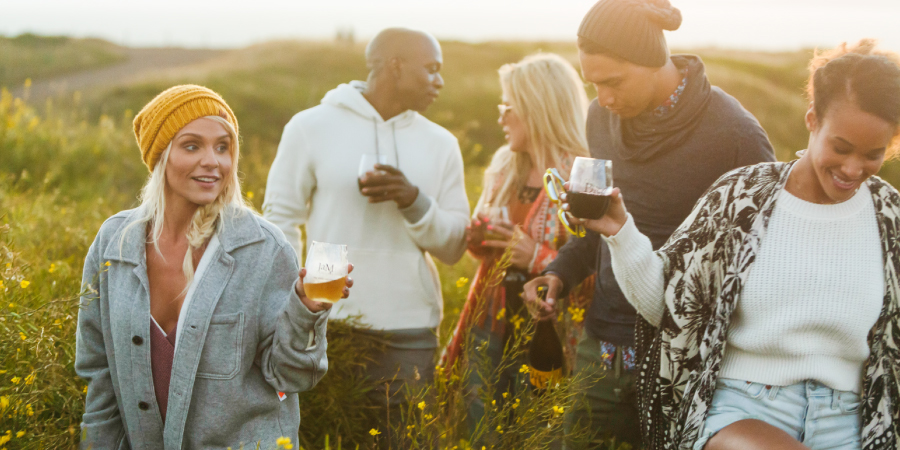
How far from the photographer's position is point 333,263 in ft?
6.87

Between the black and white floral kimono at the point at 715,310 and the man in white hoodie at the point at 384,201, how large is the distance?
149cm

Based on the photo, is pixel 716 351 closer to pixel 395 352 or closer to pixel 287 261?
pixel 287 261

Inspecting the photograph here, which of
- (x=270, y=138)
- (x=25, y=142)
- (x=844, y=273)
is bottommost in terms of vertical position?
(x=270, y=138)

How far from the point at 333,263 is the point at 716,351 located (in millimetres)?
1281

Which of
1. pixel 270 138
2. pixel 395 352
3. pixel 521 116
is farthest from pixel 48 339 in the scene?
pixel 270 138

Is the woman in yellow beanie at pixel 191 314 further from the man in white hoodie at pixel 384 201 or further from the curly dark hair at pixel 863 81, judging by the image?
the curly dark hair at pixel 863 81

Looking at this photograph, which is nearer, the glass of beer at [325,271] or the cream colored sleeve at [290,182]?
the glass of beer at [325,271]

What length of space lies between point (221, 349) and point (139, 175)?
29.6ft

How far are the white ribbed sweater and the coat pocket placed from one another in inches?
65.6

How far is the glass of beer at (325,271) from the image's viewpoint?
2086mm

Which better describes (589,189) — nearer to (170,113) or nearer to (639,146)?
(639,146)

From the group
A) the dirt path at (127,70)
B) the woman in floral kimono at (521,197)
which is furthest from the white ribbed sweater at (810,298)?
the dirt path at (127,70)

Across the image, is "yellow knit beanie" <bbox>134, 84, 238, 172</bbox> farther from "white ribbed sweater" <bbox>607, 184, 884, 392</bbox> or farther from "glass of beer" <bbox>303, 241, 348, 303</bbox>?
"white ribbed sweater" <bbox>607, 184, 884, 392</bbox>

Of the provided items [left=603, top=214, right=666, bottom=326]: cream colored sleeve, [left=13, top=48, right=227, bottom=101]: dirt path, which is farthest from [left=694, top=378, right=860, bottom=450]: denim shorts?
[left=13, top=48, right=227, bottom=101]: dirt path
